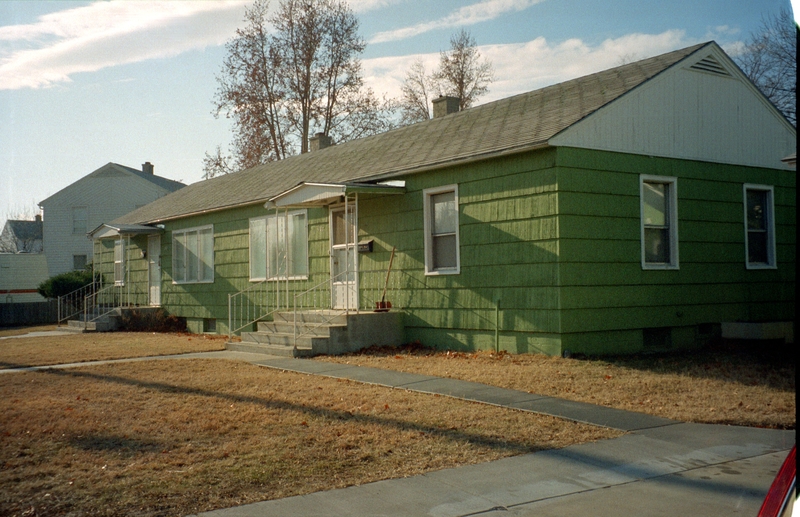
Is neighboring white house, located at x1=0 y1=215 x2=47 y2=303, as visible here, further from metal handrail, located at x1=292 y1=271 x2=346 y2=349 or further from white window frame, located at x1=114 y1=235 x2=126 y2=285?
metal handrail, located at x1=292 y1=271 x2=346 y2=349

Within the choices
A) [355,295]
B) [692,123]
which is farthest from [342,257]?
[692,123]

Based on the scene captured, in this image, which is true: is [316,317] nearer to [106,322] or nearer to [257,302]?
[257,302]

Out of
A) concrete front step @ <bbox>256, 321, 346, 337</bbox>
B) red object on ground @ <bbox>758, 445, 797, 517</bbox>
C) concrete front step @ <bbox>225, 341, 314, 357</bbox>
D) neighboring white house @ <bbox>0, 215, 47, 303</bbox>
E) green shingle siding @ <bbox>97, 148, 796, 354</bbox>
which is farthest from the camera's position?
neighboring white house @ <bbox>0, 215, 47, 303</bbox>

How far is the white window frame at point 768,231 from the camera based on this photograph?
14523 millimetres

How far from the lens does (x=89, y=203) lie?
30.9 m

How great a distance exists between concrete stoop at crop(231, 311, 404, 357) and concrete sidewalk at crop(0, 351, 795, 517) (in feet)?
21.7

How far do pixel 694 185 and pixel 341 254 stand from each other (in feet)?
23.8

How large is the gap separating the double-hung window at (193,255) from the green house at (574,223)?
506cm

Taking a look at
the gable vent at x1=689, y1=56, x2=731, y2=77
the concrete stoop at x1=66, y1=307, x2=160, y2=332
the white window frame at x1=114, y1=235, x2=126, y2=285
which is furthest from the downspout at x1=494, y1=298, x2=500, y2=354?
the white window frame at x1=114, y1=235, x2=126, y2=285

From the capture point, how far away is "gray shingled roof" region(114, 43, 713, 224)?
1275 centimetres

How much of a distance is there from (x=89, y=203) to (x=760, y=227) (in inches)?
1019

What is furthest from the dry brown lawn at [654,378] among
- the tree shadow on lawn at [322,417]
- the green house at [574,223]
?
the tree shadow on lawn at [322,417]

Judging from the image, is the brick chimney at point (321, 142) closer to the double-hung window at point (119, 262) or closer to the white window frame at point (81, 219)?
the double-hung window at point (119, 262)

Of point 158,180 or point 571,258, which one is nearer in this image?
point 571,258
